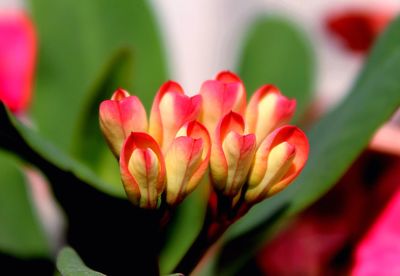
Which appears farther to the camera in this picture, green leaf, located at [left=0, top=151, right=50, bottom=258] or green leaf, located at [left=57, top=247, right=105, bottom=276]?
green leaf, located at [left=0, top=151, right=50, bottom=258]

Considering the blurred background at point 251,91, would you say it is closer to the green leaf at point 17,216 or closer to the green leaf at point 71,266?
the green leaf at point 17,216

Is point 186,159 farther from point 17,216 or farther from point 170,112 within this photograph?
point 17,216

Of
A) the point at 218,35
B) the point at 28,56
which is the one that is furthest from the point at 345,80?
the point at 28,56

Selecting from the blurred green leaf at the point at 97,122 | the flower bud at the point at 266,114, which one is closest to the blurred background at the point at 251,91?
the blurred green leaf at the point at 97,122

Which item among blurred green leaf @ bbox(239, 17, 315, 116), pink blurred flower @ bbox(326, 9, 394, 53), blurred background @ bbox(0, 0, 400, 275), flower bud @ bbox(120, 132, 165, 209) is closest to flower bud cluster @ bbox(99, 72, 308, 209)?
flower bud @ bbox(120, 132, 165, 209)

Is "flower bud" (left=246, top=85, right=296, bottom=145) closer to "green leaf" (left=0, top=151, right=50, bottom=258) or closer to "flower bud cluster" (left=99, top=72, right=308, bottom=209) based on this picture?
"flower bud cluster" (left=99, top=72, right=308, bottom=209)
